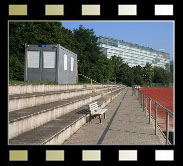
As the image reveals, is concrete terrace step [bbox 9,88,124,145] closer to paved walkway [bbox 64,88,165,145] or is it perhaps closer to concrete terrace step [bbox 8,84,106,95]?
paved walkway [bbox 64,88,165,145]

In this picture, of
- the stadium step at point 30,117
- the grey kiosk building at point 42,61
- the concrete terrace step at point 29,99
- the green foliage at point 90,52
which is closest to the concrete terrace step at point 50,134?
the stadium step at point 30,117

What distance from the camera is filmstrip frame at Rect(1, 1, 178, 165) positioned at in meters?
3.72

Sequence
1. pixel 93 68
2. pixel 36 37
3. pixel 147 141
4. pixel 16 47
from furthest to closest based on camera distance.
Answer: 1. pixel 93 68
2. pixel 36 37
3. pixel 16 47
4. pixel 147 141

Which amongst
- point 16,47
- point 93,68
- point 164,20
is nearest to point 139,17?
point 164,20

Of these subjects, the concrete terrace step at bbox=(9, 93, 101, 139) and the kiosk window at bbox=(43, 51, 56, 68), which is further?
the kiosk window at bbox=(43, 51, 56, 68)

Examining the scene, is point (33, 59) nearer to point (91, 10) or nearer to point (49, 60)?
point (49, 60)

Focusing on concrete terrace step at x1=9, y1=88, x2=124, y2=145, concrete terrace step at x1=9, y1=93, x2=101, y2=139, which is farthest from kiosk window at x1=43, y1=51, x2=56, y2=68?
concrete terrace step at x1=9, y1=88, x2=124, y2=145

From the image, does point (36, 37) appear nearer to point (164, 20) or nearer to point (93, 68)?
point (93, 68)

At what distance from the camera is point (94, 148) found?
385 cm

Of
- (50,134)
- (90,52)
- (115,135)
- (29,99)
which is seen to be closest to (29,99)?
(29,99)

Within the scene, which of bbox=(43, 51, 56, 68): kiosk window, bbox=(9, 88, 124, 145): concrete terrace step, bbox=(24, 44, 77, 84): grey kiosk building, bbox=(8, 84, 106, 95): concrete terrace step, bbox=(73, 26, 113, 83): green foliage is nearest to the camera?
bbox=(9, 88, 124, 145): concrete terrace step
